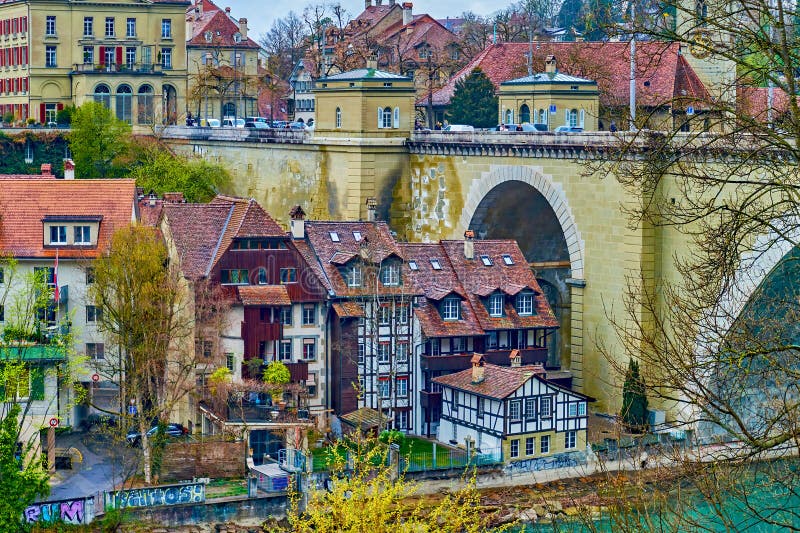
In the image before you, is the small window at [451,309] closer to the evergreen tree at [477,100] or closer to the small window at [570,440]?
the small window at [570,440]

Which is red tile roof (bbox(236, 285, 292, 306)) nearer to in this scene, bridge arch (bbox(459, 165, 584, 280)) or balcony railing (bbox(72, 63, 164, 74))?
bridge arch (bbox(459, 165, 584, 280))

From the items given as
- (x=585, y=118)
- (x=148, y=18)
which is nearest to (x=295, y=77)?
(x=148, y=18)

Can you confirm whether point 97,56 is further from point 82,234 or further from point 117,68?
point 82,234

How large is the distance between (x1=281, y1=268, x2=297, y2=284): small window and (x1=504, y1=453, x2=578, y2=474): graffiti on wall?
31.3 feet

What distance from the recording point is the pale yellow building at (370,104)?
66.4 m

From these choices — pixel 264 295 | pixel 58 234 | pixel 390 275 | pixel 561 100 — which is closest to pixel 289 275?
pixel 264 295

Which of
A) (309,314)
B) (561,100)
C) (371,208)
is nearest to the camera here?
(309,314)

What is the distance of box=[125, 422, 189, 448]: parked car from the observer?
46.5 metres

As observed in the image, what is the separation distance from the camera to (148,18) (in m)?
97.9

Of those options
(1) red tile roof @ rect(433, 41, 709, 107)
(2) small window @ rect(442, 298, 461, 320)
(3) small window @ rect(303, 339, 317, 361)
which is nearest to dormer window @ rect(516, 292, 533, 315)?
(2) small window @ rect(442, 298, 461, 320)

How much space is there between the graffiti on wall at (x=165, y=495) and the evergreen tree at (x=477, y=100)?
45.6 meters

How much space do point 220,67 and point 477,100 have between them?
1198 inches

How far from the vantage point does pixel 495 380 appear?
49531mm

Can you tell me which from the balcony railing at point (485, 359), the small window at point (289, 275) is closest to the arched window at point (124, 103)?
the small window at point (289, 275)
